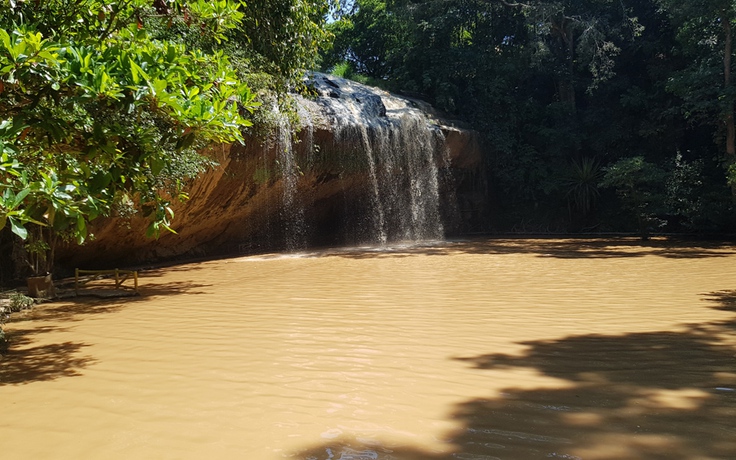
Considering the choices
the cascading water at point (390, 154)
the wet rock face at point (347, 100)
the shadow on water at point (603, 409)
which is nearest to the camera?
the shadow on water at point (603, 409)

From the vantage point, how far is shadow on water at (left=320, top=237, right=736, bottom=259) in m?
13.7

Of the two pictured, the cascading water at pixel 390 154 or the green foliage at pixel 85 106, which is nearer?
the green foliage at pixel 85 106

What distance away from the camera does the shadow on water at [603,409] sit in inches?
108

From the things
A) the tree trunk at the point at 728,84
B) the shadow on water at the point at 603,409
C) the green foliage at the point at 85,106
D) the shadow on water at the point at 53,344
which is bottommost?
the shadow on water at the point at 603,409

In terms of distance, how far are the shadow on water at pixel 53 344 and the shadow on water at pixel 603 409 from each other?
2810 mm

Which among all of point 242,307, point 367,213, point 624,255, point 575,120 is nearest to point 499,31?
point 575,120

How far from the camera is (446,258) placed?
13.5 meters

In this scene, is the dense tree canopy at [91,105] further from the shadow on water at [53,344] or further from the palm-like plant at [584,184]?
the palm-like plant at [584,184]

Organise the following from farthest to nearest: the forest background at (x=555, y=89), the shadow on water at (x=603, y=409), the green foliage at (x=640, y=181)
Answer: the green foliage at (x=640, y=181) < the forest background at (x=555, y=89) < the shadow on water at (x=603, y=409)

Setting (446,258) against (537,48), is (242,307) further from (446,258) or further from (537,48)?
(537,48)

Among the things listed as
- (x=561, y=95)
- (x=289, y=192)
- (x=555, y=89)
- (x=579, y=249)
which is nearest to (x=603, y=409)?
(x=579, y=249)

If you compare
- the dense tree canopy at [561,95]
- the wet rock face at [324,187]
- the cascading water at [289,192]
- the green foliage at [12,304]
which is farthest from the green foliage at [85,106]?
the dense tree canopy at [561,95]

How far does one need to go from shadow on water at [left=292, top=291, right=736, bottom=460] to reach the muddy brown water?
0.01m

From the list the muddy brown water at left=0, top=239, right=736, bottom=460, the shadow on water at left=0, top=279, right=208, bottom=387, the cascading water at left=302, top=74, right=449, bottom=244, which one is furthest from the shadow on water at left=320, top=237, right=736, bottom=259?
the shadow on water at left=0, top=279, right=208, bottom=387
